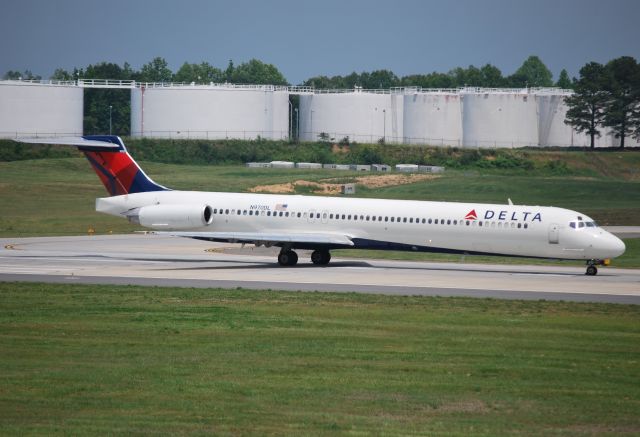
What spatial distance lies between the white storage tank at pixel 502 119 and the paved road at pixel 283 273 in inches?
2870

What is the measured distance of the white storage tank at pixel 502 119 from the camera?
11988 cm

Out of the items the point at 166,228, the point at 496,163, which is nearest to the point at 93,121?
the point at 496,163

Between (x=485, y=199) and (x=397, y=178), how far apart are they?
14.3 metres

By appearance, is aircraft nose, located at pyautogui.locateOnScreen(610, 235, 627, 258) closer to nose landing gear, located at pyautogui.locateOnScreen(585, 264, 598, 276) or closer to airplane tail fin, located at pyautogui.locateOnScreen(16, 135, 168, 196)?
nose landing gear, located at pyautogui.locateOnScreen(585, 264, 598, 276)

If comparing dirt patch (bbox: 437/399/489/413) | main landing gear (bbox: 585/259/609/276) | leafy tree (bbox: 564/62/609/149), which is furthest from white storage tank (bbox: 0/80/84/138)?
dirt patch (bbox: 437/399/489/413)

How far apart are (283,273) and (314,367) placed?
19366 mm

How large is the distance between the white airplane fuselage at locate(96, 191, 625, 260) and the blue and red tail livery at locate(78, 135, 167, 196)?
1.65 ft

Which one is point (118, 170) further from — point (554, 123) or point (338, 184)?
point (554, 123)

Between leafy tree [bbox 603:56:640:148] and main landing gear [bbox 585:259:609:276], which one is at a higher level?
leafy tree [bbox 603:56:640:148]

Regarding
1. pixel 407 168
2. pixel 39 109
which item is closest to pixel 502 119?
pixel 407 168

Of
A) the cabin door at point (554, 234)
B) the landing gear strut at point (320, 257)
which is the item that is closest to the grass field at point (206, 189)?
the landing gear strut at point (320, 257)

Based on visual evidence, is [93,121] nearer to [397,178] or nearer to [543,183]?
[397,178]

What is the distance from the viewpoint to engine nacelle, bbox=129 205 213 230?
43906 millimetres

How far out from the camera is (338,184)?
83562 mm
